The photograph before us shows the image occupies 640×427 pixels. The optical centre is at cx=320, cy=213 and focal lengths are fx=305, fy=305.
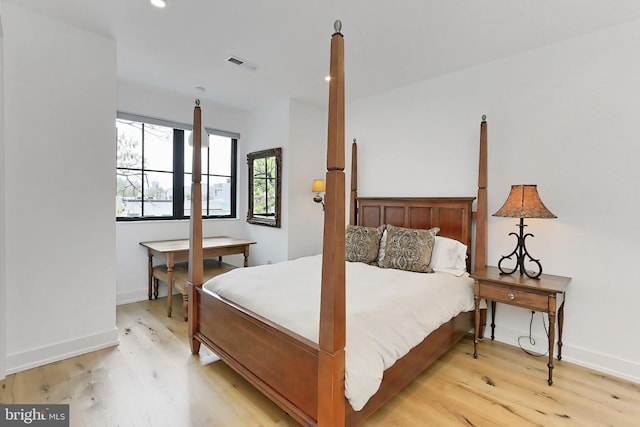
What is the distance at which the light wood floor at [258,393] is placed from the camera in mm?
1802

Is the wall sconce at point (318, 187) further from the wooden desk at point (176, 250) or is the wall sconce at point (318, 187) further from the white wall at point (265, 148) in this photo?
the wooden desk at point (176, 250)

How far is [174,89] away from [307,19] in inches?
92.3

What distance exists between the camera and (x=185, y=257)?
3.47m

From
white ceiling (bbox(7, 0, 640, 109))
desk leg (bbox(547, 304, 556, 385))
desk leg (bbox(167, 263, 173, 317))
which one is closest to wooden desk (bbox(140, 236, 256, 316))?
desk leg (bbox(167, 263, 173, 317))

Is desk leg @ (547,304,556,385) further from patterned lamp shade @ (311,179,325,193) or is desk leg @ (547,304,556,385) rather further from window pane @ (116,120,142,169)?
window pane @ (116,120,142,169)

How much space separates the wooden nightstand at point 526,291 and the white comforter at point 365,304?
0.56 ft

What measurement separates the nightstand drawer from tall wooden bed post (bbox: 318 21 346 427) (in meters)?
1.62

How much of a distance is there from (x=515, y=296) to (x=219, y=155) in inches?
166

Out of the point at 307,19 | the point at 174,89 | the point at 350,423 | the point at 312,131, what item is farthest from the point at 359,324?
the point at 174,89

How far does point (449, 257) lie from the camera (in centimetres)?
284

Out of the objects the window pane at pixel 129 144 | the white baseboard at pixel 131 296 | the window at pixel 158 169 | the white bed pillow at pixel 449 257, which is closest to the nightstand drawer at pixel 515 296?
the white bed pillow at pixel 449 257

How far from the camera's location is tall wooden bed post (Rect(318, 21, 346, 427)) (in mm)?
1328

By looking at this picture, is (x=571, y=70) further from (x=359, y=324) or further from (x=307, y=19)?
(x=359, y=324)

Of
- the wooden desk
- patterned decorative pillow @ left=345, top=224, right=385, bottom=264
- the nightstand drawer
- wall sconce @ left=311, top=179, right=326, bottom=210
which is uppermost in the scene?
wall sconce @ left=311, top=179, right=326, bottom=210
